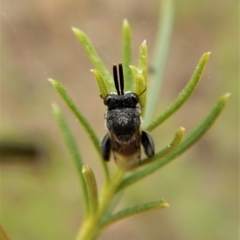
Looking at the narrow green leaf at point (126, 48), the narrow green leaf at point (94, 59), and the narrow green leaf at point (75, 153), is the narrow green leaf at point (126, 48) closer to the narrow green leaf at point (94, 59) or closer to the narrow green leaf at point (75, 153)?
the narrow green leaf at point (94, 59)

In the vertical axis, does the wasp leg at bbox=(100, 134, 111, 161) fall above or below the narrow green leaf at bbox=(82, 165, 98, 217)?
above

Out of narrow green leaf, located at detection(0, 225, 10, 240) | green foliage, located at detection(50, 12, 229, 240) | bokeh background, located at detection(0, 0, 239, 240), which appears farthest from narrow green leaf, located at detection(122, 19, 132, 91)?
bokeh background, located at detection(0, 0, 239, 240)

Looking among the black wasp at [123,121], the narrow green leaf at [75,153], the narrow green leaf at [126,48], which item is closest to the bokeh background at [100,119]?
the narrow green leaf at [75,153]

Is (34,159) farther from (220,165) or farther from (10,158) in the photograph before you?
(220,165)

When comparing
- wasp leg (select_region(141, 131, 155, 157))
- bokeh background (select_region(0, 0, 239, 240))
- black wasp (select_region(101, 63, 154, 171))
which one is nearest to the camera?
A: black wasp (select_region(101, 63, 154, 171))

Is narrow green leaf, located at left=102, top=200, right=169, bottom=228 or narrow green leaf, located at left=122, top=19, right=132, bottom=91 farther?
narrow green leaf, located at left=122, top=19, right=132, bottom=91

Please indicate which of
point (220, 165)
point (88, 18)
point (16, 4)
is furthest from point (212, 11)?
point (16, 4)

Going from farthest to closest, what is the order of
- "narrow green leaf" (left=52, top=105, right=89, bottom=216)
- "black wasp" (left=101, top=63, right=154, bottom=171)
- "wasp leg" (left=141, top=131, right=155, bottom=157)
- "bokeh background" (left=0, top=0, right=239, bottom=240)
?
1. "bokeh background" (left=0, top=0, right=239, bottom=240)
2. "narrow green leaf" (left=52, top=105, right=89, bottom=216)
3. "wasp leg" (left=141, top=131, right=155, bottom=157)
4. "black wasp" (left=101, top=63, right=154, bottom=171)

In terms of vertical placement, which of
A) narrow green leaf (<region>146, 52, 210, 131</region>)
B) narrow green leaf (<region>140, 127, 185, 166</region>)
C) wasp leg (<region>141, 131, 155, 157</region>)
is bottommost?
narrow green leaf (<region>140, 127, 185, 166</region>)

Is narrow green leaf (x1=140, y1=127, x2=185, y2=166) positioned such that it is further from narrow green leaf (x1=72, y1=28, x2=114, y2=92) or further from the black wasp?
narrow green leaf (x1=72, y1=28, x2=114, y2=92)
